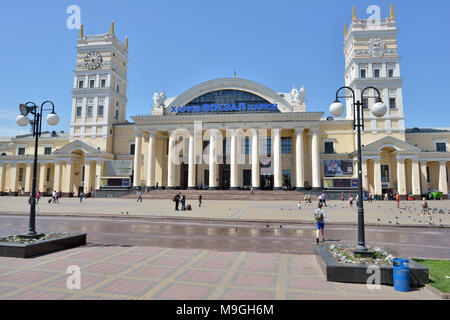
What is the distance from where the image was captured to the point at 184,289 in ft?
19.3

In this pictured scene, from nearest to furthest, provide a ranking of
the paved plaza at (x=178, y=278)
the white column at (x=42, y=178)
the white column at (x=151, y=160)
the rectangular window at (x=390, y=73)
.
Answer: the paved plaza at (x=178, y=278) → the white column at (x=151, y=160) → the rectangular window at (x=390, y=73) → the white column at (x=42, y=178)

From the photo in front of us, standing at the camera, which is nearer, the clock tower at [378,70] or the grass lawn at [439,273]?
the grass lawn at [439,273]

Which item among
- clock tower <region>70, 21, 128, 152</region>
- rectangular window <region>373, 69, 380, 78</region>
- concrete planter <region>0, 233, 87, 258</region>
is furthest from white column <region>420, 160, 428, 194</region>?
clock tower <region>70, 21, 128, 152</region>

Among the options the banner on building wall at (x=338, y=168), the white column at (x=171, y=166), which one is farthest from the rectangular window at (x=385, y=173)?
the white column at (x=171, y=166)

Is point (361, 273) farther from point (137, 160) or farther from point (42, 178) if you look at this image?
point (42, 178)

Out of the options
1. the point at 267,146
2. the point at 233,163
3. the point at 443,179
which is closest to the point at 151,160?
the point at 233,163

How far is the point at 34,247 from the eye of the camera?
857cm

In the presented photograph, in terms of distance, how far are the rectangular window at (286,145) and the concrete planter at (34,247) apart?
43.9 meters

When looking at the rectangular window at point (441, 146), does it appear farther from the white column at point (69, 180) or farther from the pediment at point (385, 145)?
the white column at point (69, 180)

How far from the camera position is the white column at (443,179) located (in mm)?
43969

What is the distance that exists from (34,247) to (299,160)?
133ft

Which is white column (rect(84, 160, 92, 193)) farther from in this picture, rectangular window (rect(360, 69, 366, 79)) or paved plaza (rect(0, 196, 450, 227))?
rectangular window (rect(360, 69, 366, 79))

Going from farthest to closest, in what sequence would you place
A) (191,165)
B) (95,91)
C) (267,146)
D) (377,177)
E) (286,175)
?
(95,91), (286,175), (267,146), (191,165), (377,177)

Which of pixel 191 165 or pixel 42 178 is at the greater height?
pixel 191 165
